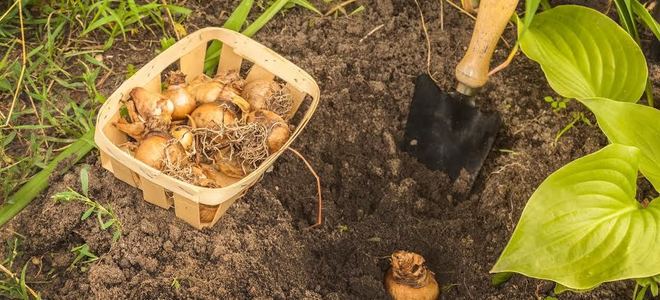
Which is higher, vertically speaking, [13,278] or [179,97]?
[179,97]

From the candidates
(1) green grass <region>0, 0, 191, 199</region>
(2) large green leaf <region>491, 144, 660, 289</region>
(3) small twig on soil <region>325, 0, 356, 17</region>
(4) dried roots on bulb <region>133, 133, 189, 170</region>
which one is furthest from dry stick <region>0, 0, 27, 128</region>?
(2) large green leaf <region>491, 144, 660, 289</region>

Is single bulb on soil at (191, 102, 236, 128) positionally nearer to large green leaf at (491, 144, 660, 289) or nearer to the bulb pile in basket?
the bulb pile in basket

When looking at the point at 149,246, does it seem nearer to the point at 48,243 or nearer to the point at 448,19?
the point at 48,243

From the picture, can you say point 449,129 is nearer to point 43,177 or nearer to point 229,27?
point 229,27

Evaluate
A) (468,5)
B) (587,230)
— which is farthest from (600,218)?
(468,5)

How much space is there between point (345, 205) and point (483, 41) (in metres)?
0.48

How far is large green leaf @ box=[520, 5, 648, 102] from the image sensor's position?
5.45 ft

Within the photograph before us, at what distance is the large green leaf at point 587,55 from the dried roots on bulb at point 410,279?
1.61 ft

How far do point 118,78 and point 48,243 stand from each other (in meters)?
0.47

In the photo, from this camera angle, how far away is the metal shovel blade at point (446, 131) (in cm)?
176

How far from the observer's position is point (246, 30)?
6.32ft

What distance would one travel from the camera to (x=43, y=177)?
1.67 m

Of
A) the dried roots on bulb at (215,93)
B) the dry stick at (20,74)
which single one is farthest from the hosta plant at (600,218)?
the dry stick at (20,74)

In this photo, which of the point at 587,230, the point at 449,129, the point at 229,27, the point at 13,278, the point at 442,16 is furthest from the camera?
the point at 442,16
